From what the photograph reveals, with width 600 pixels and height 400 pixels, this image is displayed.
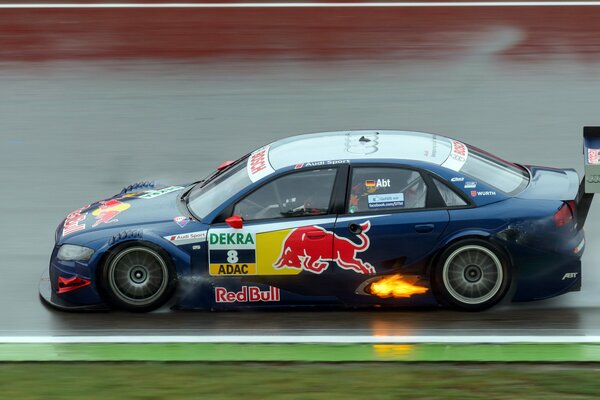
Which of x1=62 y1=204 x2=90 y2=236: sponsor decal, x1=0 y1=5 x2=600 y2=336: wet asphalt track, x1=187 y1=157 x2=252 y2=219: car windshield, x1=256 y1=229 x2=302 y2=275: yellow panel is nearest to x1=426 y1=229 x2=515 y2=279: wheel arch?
x1=256 y1=229 x2=302 y2=275: yellow panel

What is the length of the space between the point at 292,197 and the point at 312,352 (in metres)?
1.41

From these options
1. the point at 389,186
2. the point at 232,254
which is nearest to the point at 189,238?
the point at 232,254

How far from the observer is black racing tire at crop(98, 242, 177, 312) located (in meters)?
8.60

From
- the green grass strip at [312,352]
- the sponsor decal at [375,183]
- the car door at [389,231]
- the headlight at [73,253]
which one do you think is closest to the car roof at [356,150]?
the sponsor decal at [375,183]

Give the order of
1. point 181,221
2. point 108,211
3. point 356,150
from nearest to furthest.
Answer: point 181,221
point 356,150
point 108,211

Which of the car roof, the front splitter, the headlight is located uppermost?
the car roof

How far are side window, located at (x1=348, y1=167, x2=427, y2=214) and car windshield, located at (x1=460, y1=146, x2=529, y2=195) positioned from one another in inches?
15.9

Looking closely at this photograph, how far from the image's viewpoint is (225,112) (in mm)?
13305

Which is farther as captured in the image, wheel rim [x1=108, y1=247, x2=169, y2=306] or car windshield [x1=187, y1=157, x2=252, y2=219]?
car windshield [x1=187, y1=157, x2=252, y2=219]

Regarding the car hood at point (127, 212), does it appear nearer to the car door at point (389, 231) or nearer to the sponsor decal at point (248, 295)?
the sponsor decal at point (248, 295)

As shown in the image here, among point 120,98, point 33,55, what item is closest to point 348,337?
point 120,98

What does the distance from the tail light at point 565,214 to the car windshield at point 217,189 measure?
239cm

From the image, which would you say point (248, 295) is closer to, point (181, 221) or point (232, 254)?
point (232, 254)

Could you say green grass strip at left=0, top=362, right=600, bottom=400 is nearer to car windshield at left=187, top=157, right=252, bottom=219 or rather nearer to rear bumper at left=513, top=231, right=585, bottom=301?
rear bumper at left=513, top=231, right=585, bottom=301
